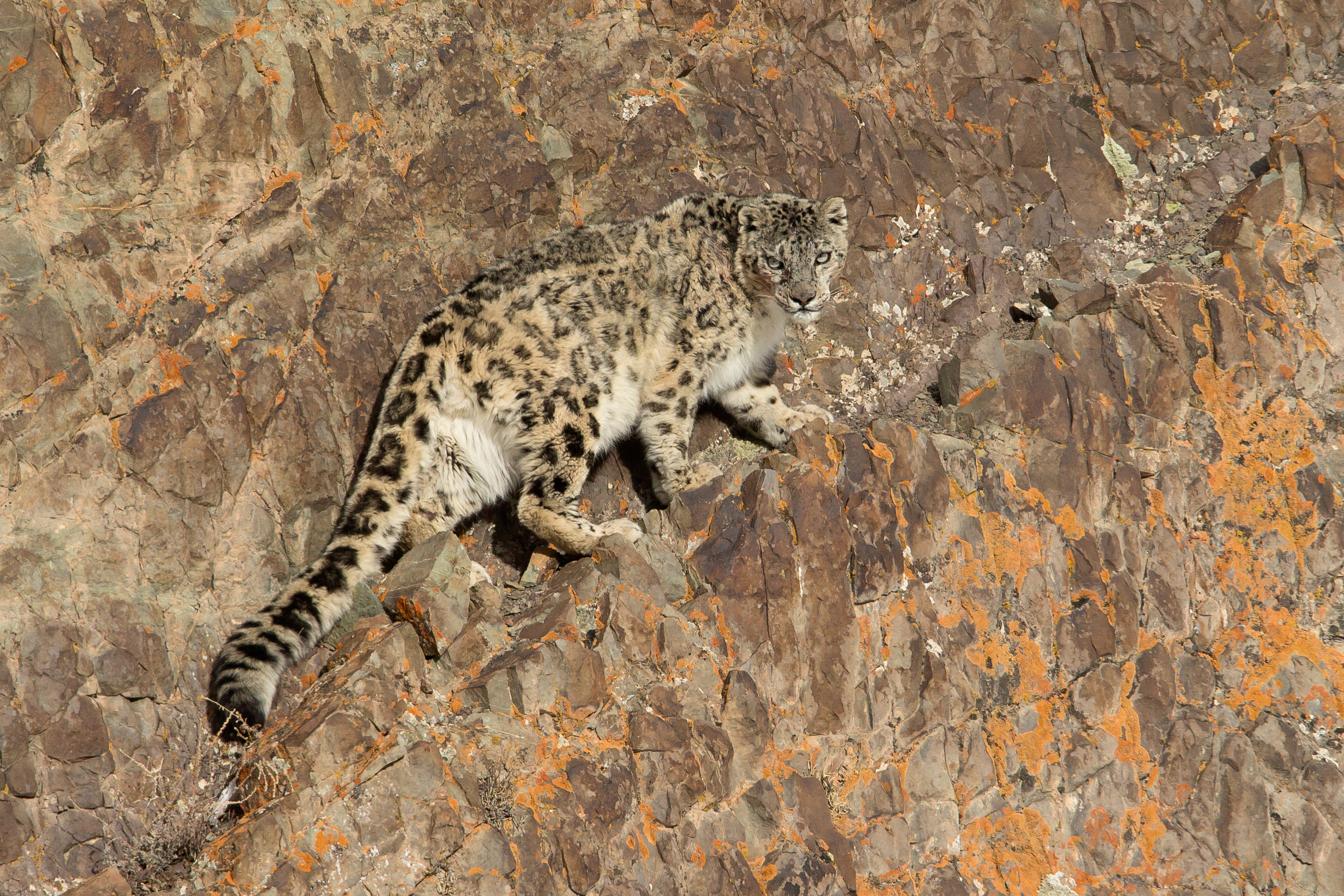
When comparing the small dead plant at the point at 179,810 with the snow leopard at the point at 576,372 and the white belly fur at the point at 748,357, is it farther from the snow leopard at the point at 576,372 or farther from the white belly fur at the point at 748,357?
the white belly fur at the point at 748,357

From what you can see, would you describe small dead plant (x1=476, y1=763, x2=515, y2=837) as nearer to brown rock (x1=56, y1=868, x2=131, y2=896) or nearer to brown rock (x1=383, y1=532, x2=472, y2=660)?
brown rock (x1=383, y1=532, x2=472, y2=660)

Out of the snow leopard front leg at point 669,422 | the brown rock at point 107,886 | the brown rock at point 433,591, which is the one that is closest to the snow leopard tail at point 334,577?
the brown rock at point 433,591

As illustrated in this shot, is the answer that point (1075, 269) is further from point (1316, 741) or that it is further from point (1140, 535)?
point (1316, 741)

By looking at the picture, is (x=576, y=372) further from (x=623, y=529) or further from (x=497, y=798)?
(x=497, y=798)

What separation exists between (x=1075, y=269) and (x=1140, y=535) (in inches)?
114

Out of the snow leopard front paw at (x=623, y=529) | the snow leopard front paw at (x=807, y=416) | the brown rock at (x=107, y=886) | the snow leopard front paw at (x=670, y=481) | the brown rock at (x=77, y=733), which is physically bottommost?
the snow leopard front paw at (x=807, y=416)

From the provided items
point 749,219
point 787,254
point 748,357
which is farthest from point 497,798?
point 749,219

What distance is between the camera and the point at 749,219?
7.92 m

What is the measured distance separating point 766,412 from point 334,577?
3442 millimetres

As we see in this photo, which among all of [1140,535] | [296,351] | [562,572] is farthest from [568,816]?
[1140,535]

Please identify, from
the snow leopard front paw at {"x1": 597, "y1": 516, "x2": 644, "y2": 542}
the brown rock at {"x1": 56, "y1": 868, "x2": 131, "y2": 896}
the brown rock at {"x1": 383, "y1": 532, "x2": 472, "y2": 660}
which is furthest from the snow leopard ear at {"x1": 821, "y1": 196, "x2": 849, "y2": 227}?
the brown rock at {"x1": 56, "y1": 868, "x2": 131, "y2": 896}

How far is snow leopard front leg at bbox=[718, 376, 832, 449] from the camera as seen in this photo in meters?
7.97

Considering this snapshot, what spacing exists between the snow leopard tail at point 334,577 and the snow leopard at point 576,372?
0.04 feet

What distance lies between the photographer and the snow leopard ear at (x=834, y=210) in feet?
27.0
